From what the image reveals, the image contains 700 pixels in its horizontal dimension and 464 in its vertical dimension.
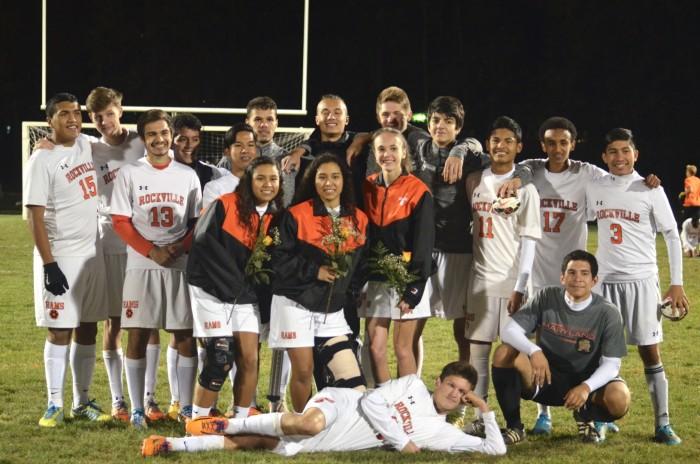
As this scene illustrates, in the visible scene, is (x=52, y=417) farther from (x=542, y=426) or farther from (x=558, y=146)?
(x=558, y=146)

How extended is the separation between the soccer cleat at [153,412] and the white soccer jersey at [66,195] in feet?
3.39

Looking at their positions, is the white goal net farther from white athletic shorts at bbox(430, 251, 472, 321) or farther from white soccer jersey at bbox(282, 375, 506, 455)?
white soccer jersey at bbox(282, 375, 506, 455)

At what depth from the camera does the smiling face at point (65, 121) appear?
20.5ft

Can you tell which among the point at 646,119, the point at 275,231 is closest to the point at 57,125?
the point at 275,231

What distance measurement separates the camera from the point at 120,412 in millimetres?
6277

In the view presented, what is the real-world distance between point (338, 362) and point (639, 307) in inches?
74.1

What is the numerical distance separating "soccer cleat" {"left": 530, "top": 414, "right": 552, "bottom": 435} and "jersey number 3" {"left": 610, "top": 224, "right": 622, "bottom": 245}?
1.16m

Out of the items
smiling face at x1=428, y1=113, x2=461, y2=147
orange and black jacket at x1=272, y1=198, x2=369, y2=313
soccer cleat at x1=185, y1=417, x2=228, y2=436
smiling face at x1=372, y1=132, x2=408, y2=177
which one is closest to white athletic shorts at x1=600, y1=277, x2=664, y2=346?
smiling face at x1=428, y1=113, x2=461, y2=147

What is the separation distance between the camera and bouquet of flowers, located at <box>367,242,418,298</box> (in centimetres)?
568

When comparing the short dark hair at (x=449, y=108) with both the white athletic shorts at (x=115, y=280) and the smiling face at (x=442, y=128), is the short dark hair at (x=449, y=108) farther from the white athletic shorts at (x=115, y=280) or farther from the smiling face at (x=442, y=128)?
the white athletic shorts at (x=115, y=280)

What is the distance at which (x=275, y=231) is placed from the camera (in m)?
5.64

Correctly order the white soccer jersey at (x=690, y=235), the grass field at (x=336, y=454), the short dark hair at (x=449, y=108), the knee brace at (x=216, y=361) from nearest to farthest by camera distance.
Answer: the grass field at (x=336, y=454)
the knee brace at (x=216, y=361)
the short dark hair at (x=449, y=108)
the white soccer jersey at (x=690, y=235)

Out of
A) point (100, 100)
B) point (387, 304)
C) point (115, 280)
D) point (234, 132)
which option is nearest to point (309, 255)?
point (387, 304)

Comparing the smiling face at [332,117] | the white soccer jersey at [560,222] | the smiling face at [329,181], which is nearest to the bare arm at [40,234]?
the smiling face at [329,181]
